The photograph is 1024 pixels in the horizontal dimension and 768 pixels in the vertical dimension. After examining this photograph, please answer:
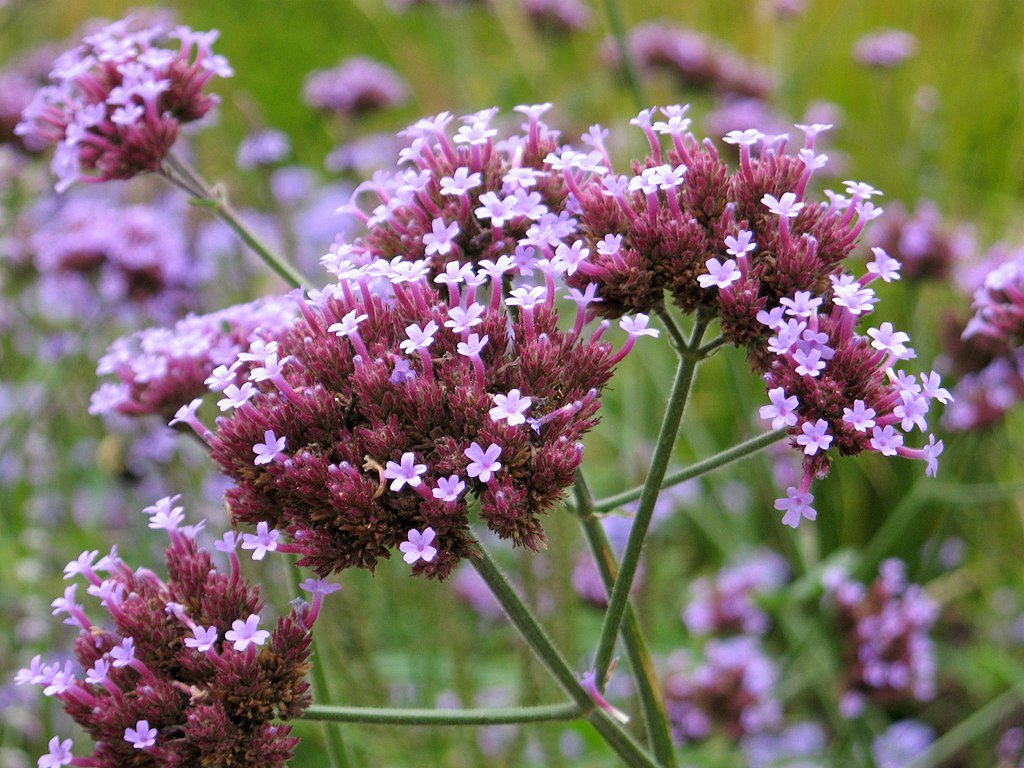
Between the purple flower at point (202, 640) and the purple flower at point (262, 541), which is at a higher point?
the purple flower at point (262, 541)

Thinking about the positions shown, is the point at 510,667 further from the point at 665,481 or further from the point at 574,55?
the point at 574,55

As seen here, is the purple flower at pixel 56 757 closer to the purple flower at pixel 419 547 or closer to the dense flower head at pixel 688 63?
the purple flower at pixel 419 547

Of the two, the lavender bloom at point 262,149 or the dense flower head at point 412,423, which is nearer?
the dense flower head at point 412,423

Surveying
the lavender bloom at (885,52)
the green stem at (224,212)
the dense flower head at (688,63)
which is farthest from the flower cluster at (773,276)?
the lavender bloom at (885,52)

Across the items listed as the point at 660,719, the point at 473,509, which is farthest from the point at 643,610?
the point at 473,509

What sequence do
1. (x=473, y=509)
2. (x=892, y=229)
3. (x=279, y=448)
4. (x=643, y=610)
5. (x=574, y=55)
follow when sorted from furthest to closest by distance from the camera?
1. (x=574, y=55)
2. (x=892, y=229)
3. (x=643, y=610)
4. (x=473, y=509)
5. (x=279, y=448)

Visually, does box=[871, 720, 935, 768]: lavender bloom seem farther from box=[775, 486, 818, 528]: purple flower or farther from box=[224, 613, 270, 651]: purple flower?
box=[224, 613, 270, 651]: purple flower

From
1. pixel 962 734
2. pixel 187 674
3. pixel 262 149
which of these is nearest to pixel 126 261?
pixel 262 149
